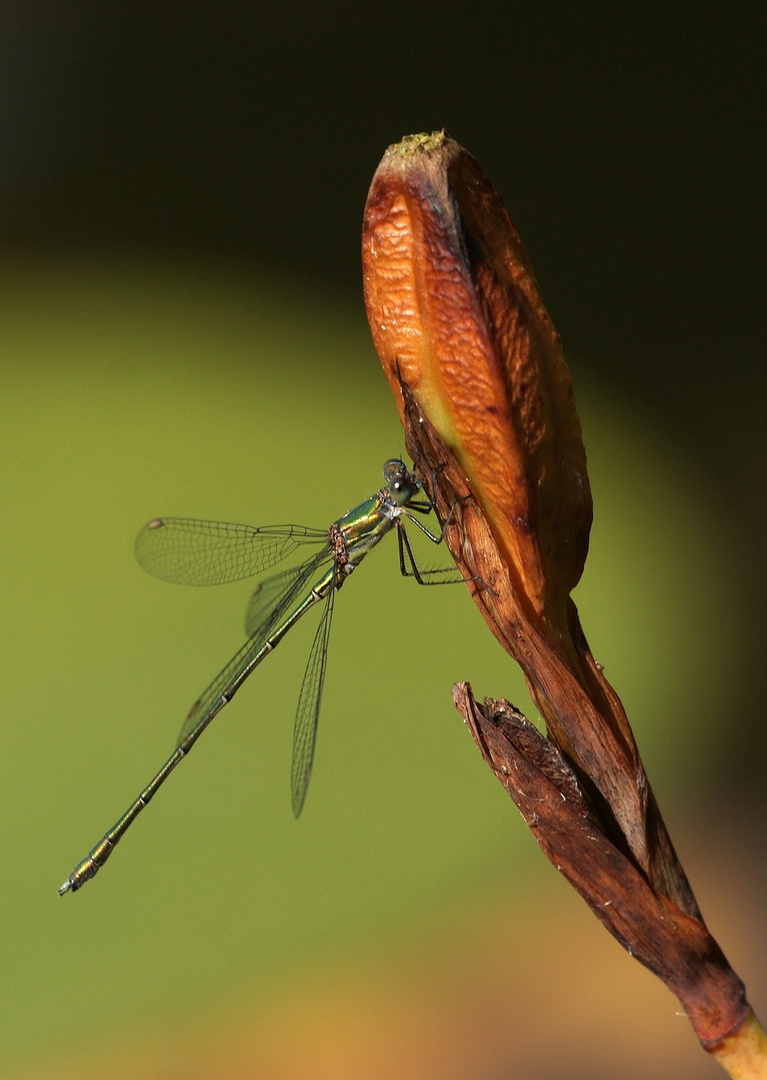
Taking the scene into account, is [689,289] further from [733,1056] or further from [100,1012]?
[733,1056]

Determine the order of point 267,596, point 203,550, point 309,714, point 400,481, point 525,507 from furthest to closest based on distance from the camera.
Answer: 1. point 203,550
2. point 267,596
3. point 309,714
4. point 400,481
5. point 525,507

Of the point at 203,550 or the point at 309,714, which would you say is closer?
the point at 309,714

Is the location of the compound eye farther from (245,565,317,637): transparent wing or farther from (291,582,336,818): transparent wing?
(245,565,317,637): transparent wing

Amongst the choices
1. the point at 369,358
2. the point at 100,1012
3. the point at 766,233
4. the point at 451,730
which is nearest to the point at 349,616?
the point at 451,730

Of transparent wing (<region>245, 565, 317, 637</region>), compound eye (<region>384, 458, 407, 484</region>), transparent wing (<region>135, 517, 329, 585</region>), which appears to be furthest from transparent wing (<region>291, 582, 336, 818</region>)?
compound eye (<region>384, 458, 407, 484</region>)

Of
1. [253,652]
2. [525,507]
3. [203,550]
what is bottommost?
[525,507]

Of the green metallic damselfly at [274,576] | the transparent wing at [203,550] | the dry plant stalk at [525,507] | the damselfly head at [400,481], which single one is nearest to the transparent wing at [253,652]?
the green metallic damselfly at [274,576]

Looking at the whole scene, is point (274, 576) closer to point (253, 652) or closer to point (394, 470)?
point (253, 652)

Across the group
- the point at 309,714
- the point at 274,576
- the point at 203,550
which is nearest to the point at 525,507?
the point at 309,714
